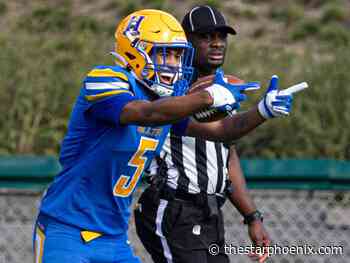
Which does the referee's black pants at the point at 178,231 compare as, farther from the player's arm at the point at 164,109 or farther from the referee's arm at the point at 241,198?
the player's arm at the point at 164,109

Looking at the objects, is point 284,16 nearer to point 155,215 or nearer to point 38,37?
point 38,37

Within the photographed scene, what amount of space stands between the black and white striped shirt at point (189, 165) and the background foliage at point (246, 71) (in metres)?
4.92

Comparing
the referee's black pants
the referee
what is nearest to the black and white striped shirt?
the referee

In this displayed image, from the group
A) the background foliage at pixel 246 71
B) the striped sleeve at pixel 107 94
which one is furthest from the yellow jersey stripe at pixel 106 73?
the background foliage at pixel 246 71

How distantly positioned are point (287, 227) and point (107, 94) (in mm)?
3005

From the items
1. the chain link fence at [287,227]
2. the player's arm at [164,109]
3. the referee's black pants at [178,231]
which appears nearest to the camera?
the player's arm at [164,109]

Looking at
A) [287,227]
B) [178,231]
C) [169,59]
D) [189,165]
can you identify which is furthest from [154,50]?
[287,227]

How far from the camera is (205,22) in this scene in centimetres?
572

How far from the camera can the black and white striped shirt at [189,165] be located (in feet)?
18.2

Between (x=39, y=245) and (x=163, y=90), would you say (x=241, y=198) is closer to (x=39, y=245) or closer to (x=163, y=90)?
(x=163, y=90)

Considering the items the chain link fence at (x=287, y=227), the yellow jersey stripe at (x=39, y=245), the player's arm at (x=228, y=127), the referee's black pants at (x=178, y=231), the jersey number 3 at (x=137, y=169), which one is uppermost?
the player's arm at (x=228, y=127)

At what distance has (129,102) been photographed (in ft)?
14.7

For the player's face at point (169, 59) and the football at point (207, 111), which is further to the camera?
the football at point (207, 111)

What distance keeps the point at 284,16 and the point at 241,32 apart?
959mm
